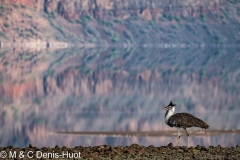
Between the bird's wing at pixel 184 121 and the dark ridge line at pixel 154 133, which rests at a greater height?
the dark ridge line at pixel 154 133

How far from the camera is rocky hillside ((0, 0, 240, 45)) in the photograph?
130125mm

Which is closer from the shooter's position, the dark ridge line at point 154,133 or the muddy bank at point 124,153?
the muddy bank at point 124,153

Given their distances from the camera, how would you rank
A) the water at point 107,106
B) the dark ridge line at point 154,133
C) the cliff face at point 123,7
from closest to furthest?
the water at point 107,106 < the dark ridge line at point 154,133 < the cliff face at point 123,7

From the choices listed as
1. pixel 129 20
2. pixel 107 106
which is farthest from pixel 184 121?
pixel 129 20

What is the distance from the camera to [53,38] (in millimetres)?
127812

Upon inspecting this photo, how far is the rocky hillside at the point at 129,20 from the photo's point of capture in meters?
130

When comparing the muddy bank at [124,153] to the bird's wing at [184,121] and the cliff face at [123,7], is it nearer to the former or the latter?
the bird's wing at [184,121]

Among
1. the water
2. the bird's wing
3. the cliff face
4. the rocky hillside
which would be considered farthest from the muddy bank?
the cliff face

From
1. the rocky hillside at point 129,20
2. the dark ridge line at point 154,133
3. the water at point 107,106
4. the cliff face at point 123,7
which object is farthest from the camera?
the cliff face at point 123,7

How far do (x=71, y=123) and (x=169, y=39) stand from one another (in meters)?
118

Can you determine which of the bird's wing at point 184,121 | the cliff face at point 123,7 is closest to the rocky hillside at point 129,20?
the cliff face at point 123,7

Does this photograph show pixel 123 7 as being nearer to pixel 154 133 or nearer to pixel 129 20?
pixel 129 20

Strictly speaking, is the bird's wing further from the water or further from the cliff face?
the cliff face

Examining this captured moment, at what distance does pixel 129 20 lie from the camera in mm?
139000
